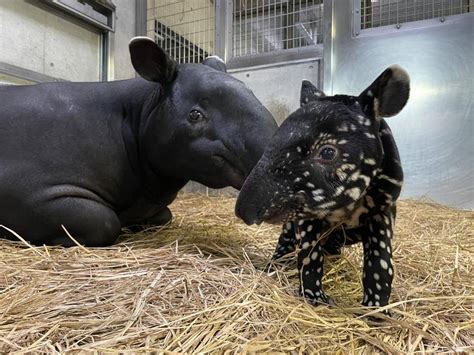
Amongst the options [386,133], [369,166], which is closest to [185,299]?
[369,166]

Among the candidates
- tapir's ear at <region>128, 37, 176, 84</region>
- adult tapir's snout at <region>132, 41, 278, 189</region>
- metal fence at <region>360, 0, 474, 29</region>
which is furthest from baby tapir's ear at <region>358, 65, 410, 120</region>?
metal fence at <region>360, 0, 474, 29</region>

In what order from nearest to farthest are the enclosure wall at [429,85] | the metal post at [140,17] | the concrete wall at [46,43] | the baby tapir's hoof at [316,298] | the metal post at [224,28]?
the baby tapir's hoof at [316,298], the concrete wall at [46,43], the enclosure wall at [429,85], the metal post at [224,28], the metal post at [140,17]

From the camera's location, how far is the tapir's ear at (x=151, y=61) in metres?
2.07

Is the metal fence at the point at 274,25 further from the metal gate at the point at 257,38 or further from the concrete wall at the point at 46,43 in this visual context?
the concrete wall at the point at 46,43

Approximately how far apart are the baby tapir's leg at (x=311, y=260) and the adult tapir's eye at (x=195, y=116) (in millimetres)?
922

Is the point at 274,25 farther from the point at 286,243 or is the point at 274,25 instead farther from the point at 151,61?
the point at 286,243

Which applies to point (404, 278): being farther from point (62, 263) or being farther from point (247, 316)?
point (62, 263)

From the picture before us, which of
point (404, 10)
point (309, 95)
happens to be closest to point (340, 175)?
point (309, 95)

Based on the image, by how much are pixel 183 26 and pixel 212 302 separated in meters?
4.69

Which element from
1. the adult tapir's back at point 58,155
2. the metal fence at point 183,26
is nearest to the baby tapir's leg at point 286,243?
the adult tapir's back at point 58,155

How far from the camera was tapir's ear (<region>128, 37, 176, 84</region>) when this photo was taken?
6.79ft

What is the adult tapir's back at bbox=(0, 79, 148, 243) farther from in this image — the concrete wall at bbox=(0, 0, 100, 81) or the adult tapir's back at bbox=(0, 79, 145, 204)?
the concrete wall at bbox=(0, 0, 100, 81)

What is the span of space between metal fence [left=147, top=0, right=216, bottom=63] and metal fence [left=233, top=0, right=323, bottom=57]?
38 cm

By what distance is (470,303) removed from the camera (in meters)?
1.43
